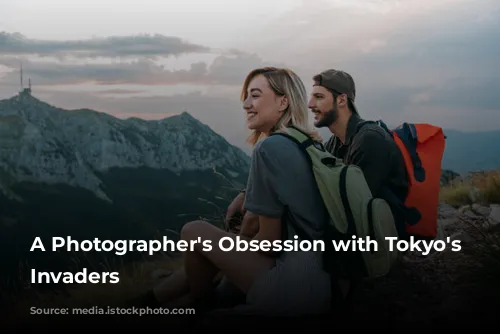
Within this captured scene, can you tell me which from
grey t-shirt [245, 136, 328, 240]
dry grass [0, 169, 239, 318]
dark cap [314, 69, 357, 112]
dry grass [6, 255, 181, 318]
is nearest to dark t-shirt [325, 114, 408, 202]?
dark cap [314, 69, 357, 112]

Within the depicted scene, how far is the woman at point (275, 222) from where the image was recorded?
3.46 m

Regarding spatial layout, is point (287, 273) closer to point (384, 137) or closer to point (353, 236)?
point (353, 236)

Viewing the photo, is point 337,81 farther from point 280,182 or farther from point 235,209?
point 280,182

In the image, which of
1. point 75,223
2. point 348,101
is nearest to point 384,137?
point 348,101

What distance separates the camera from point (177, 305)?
156 inches

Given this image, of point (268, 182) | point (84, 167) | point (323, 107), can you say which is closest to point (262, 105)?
point (268, 182)

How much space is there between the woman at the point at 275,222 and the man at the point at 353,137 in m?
0.90

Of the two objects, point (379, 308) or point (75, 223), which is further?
point (75, 223)

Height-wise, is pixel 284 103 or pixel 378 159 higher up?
pixel 284 103

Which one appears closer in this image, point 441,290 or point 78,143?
point 441,290

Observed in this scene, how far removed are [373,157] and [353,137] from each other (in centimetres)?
34

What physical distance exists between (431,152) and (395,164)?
383 mm

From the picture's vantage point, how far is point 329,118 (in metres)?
5.08

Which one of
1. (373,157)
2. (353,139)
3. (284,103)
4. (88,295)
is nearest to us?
(284,103)
